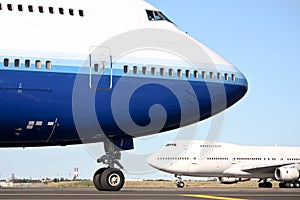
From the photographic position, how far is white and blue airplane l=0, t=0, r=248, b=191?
62.0ft

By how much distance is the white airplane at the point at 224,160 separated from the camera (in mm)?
58406

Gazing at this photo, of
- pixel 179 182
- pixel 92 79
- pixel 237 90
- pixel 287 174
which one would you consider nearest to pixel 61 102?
pixel 92 79

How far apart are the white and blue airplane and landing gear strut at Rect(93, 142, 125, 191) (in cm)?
3

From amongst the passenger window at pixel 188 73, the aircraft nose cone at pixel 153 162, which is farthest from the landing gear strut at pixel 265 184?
the passenger window at pixel 188 73

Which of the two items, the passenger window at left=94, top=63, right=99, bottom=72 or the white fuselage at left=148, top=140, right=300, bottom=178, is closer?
the passenger window at left=94, top=63, right=99, bottom=72

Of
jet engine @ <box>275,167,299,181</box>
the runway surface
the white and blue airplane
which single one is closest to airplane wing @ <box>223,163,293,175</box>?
jet engine @ <box>275,167,299,181</box>

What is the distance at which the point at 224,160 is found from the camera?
59.2 meters

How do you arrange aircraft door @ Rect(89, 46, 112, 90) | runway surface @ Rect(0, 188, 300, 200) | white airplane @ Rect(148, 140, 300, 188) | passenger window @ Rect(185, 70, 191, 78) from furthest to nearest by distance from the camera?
white airplane @ Rect(148, 140, 300, 188) → passenger window @ Rect(185, 70, 191, 78) → aircraft door @ Rect(89, 46, 112, 90) → runway surface @ Rect(0, 188, 300, 200)

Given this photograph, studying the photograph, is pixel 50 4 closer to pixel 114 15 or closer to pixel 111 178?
pixel 114 15

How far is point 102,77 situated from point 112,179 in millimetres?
3115

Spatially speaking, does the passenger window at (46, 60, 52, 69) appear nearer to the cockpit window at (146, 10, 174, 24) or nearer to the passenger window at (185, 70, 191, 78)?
the cockpit window at (146, 10, 174, 24)

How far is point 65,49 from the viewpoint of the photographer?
19312 mm

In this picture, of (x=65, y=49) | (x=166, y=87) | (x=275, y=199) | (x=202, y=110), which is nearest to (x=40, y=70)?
(x=65, y=49)

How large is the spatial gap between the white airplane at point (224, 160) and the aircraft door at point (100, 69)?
123 feet
